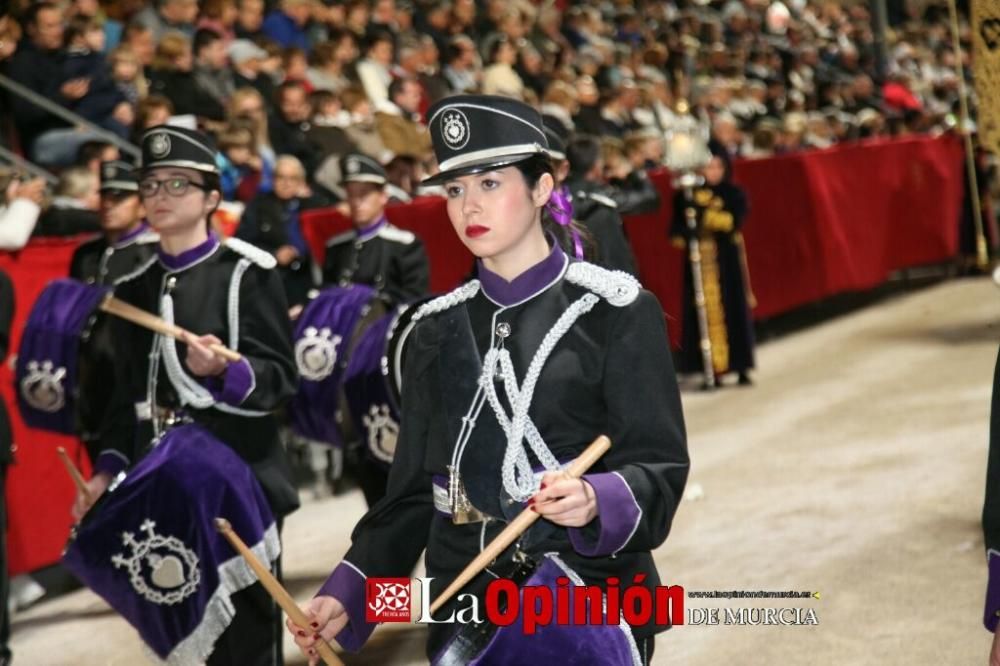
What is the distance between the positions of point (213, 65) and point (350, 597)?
9995mm

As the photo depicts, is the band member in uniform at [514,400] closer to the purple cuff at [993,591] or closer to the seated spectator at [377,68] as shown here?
the purple cuff at [993,591]

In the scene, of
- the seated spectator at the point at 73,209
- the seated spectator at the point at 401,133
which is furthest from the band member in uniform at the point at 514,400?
the seated spectator at the point at 401,133

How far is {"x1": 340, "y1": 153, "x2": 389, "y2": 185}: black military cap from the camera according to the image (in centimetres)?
852

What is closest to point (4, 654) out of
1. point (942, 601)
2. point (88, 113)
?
point (942, 601)

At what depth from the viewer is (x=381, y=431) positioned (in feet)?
23.4

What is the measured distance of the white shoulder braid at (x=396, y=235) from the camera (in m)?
8.29

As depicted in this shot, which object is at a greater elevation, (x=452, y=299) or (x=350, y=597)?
(x=452, y=299)

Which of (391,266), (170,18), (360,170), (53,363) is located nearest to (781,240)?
(170,18)

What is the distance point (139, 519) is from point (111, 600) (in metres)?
0.30

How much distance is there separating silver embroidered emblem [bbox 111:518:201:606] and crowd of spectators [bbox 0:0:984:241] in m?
2.53

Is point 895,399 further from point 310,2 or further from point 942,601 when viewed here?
point 310,2

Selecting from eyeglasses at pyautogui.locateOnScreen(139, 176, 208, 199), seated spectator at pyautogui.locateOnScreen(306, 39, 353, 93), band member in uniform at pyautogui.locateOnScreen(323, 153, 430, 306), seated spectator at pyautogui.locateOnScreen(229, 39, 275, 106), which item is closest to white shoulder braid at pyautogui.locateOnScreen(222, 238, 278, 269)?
eyeglasses at pyautogui.locateOnScreen(139, 176, 208, 199)

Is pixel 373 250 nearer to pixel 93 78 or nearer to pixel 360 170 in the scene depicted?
pixel 360 170

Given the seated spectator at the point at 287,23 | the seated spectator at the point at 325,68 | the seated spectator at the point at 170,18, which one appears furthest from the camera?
the seated spectator at the point at 287,23
